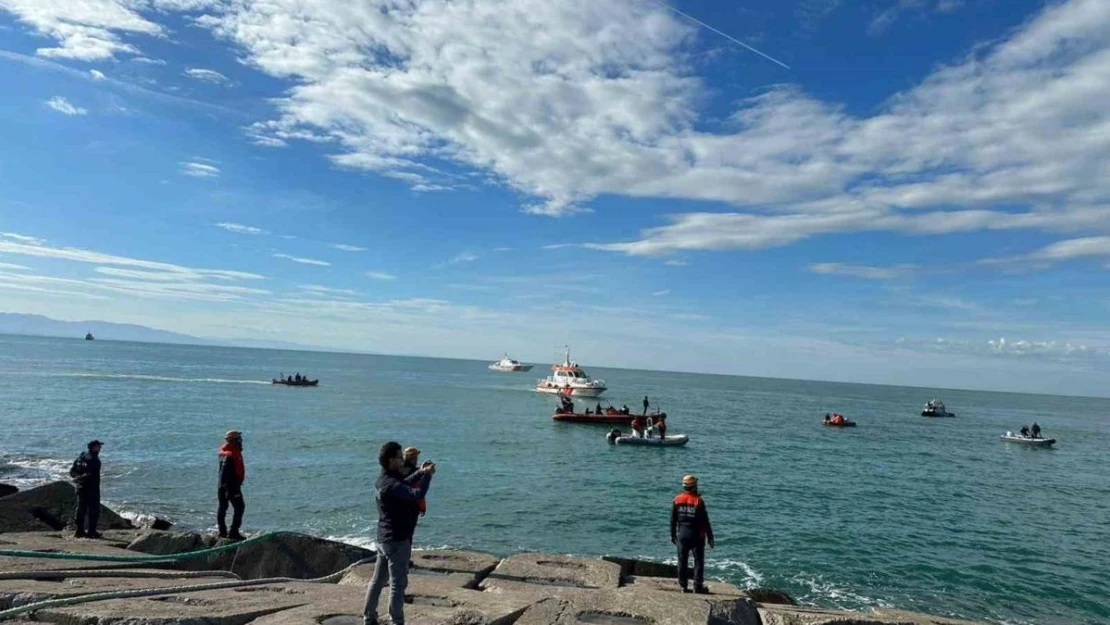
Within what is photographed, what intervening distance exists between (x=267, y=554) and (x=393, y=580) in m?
5.99

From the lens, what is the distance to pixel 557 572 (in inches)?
400

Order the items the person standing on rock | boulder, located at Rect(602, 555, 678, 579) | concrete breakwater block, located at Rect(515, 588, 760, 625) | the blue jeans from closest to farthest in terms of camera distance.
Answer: the blue jeans, concrete breakwater block, located at Rect(515, 588, 760, 625), the person standing on rock, boulder, located at Rect(602, 555, 678, 579)

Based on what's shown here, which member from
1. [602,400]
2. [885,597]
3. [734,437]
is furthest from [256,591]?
[602,400]

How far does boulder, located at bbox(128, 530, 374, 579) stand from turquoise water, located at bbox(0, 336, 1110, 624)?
303 inches

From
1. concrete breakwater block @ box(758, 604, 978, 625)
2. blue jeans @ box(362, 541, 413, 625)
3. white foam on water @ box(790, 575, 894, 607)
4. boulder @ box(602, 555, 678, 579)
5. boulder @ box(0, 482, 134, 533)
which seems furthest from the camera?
white foam on water @ box(790, 575, 894, 607)

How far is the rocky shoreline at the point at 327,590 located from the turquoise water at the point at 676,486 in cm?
733

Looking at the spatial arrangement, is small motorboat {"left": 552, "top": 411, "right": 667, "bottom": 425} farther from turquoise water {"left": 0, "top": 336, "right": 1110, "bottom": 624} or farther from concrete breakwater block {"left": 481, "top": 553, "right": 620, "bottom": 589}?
concrete breakwater block {"left": 481, "top": 553, "right": 620, "bottom": 589}

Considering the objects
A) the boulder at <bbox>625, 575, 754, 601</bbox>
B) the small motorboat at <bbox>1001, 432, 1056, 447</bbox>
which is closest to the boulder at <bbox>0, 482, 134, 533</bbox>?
the boulder at <bbox>625, 575, 754, 601</bbox>

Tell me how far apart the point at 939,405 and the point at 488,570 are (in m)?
108

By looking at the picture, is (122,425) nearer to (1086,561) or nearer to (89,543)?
(89,543)

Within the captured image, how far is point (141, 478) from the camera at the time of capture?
1085 inches

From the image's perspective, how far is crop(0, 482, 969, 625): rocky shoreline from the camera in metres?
6.71

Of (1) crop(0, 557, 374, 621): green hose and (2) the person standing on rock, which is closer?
(1) crop(0, 557, 374, 621): green hose

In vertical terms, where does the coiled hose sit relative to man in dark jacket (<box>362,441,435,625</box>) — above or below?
below
